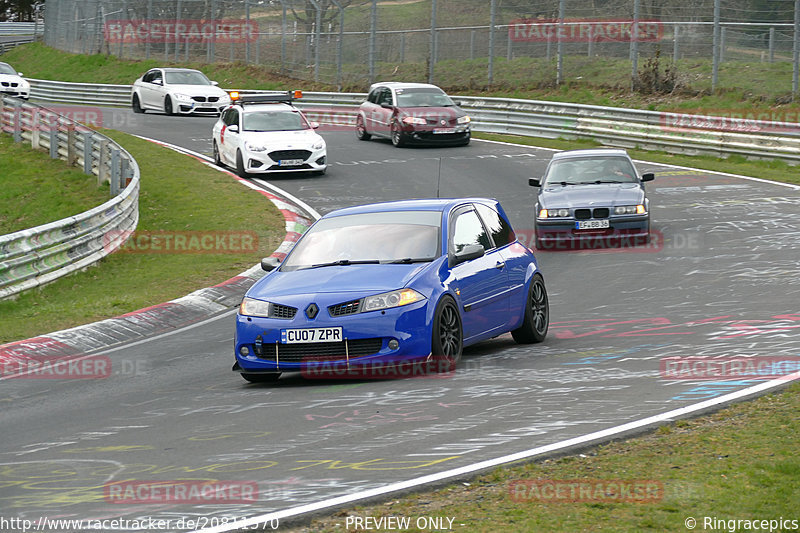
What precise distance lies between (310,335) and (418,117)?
22911 mm

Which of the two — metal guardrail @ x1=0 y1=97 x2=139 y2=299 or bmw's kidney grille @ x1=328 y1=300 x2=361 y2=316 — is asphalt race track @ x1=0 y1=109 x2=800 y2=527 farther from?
metal guardrail @ x1=0 y1=97 x2=139 y2=299

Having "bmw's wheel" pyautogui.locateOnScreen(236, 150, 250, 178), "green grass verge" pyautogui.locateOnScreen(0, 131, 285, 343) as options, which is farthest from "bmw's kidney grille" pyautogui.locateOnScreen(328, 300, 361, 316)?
"bmw's wheel" pyautogui.locateOnScreen(236, 150, 250, 178)

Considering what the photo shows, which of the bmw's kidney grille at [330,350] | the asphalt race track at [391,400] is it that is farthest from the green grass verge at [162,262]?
the bmw's kidney grille at [330,350]

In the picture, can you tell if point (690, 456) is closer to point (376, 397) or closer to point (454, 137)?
point (376, 397)

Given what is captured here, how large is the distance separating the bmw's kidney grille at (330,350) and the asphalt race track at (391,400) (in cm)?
25

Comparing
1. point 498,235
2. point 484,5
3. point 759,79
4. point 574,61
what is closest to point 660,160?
point 759,79

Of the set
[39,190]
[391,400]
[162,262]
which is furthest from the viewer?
[39,190]

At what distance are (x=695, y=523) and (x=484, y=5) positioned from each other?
35669mm

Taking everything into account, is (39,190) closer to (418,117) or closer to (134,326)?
(418,117)

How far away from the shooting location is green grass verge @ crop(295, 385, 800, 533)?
5.56 metres

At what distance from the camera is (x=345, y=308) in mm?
9633

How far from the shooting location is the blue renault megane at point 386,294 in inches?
378

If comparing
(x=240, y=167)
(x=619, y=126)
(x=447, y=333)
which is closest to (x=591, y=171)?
(x=240, y=167)

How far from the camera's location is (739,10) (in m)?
31.3
